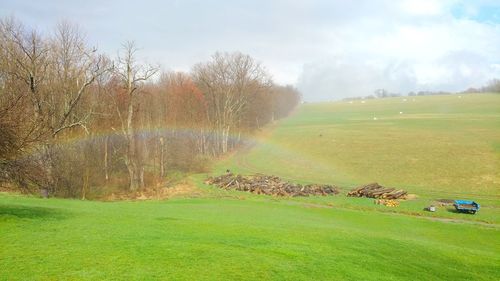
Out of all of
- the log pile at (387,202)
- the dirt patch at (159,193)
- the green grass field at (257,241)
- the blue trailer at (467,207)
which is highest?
the green grass field at (257,241)

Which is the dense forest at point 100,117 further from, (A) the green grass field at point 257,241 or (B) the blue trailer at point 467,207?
(B) the blue trailer at point 467,207

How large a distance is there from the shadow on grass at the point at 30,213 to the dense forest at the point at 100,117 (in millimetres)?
1143

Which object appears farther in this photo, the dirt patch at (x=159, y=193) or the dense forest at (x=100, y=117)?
the dirt patch at (x=159, y=193)

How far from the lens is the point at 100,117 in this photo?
160 ft

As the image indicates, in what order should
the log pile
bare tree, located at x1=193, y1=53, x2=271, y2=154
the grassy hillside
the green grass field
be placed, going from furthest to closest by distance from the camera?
1. bare tree, located at x1=193, y1=53, x2=271, y2=154
2. the grassy hillside
3. the log pile
4. the green grass field

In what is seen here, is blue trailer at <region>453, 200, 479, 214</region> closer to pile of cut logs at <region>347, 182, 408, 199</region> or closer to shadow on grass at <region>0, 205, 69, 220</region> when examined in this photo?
pile of cut logs at <region>347, 182, 408, 199</region>

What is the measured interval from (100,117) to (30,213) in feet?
100

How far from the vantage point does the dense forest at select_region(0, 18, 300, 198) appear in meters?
19.7

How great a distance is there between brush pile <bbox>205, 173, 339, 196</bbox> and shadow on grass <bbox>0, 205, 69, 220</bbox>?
84.0 ft

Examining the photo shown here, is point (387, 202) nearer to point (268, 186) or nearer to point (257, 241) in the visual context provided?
point (268, 186)

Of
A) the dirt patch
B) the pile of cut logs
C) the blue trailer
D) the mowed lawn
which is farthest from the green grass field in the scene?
the dirt patch

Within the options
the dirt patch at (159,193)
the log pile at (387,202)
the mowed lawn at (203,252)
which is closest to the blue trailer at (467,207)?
the log pile at (387,202)

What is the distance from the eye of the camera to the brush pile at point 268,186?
143 feet

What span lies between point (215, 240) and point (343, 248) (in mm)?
5485
